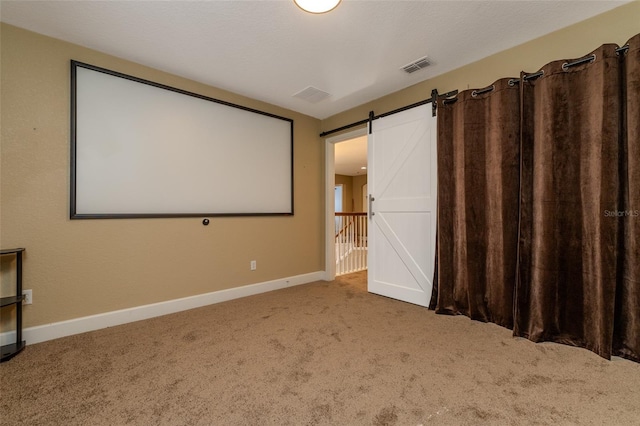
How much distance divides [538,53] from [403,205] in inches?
69.8

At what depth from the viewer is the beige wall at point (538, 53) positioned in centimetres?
195

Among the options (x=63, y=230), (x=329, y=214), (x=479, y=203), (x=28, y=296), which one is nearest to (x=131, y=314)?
(x=28, y=296)

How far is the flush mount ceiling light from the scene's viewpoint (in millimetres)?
1784

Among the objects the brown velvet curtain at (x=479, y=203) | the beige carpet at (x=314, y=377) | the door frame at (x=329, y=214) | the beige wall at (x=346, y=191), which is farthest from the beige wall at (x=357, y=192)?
the beige carpet at (x=314, y=377)

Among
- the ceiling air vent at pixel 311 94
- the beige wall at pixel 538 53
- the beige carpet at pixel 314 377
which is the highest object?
the ceiling air vent at pixel 311 94

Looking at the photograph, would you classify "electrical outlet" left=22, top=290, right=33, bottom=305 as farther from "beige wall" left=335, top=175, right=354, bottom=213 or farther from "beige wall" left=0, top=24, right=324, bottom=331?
"beige wall" left=335, top=175, right=354, bottom=213

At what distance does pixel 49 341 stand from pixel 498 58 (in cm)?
456

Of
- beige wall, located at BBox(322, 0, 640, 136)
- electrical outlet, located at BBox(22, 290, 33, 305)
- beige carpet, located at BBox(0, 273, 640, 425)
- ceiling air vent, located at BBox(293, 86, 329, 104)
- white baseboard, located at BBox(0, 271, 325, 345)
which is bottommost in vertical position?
beige carpet, located at BBox(0, 273, 640, 425)

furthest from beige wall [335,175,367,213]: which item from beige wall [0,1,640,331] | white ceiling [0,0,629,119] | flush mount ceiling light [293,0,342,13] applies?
flush mount ceiling light [293,0,342,13]

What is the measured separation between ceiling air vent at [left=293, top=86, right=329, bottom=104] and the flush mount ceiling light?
52.4 inches

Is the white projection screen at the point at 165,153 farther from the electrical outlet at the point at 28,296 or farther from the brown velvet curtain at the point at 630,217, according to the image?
the brown velvet curtain at the point at 630,217

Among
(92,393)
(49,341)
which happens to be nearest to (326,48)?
(92,393)

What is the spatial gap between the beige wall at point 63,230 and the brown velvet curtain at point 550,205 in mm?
2625

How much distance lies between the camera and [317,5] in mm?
1812
